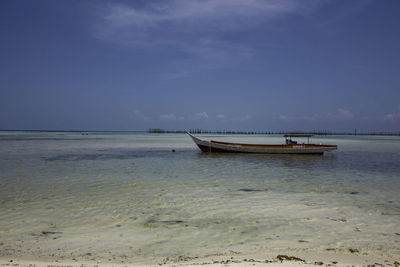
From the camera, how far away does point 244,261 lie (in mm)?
4176

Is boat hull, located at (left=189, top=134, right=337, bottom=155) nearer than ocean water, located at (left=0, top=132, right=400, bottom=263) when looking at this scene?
No

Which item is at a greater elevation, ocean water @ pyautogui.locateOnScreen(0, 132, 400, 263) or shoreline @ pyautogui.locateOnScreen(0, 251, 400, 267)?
shoreline @ pyautogui.locateOnScreen(0, 251, 400, 267)

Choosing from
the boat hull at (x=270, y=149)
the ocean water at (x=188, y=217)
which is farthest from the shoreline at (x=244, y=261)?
the boat hull at (x=270, y=149)

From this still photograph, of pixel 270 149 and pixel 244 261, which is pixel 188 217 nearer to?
pixel 244 261

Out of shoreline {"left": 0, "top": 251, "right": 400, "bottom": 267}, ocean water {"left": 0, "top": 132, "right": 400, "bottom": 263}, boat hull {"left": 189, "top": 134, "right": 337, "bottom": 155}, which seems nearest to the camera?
shoreline {"left": 0, "top": 251, "right": 400, "bottom": 267}

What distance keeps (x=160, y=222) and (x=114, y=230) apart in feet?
3.38

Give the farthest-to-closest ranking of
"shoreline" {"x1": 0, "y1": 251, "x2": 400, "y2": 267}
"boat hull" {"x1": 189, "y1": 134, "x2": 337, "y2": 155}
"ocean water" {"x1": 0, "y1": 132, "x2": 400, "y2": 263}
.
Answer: "boat hull" {"x1": 189, "y1": 134, "x2": 337, "y2": 155}
"ocean water" {"x1": 0, "y1": 132, "x2": 400, "y2": 263}
"shoreline" {"x1": 0, "y1": 251, "x2": 400, "y2": 267}

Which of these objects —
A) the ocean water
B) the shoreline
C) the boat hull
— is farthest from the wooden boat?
the shoreline

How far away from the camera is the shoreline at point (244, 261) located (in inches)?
158

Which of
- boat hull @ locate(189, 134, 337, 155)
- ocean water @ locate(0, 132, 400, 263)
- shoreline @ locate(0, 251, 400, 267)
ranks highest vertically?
boat hull @ locate(189, 134, 337, 155)

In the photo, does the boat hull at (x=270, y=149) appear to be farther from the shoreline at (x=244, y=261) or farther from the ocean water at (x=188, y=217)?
the shoreline at (x=244, y=261)

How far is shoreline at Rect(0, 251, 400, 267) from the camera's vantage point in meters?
4.02

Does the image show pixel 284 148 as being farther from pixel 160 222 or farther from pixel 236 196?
pixel 160 222

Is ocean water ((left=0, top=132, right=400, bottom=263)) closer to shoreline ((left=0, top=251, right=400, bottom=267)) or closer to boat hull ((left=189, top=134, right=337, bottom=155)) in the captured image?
shoreline ((left=0, top=251, right=400, bottom=267))
